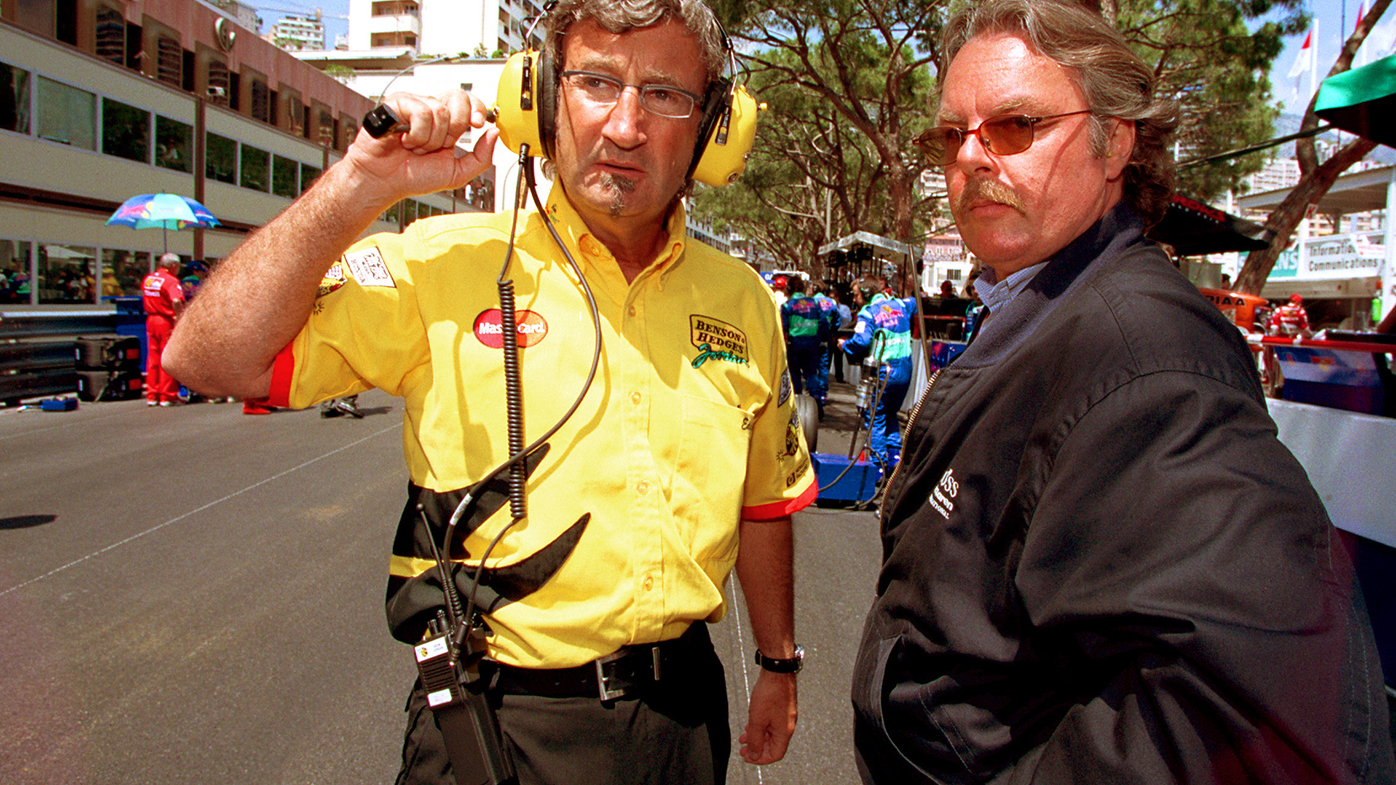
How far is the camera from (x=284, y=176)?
1268 inches

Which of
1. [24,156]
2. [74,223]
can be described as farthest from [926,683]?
[74,223]

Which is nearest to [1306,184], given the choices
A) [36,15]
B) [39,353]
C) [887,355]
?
[887,355]

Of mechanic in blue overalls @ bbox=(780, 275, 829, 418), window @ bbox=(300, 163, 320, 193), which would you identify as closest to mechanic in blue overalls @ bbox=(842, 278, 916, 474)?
mechanic in blue overalls @ bbox=(780, 275, 829, 418)

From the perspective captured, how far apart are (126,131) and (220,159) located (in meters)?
5.07

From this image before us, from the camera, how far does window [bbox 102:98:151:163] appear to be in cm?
2195

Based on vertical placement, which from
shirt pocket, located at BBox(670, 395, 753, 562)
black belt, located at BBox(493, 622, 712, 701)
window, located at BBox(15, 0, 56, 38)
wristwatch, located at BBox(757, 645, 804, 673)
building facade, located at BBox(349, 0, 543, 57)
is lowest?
wristwatch, located at BBox(757, 645, 804, 673)

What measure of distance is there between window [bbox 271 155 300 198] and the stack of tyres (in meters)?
21.5

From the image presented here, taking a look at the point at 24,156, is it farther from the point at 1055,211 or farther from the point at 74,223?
the point at 1055,211

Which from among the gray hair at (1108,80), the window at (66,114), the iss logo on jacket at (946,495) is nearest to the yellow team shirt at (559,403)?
the iss logo on jacket at (946,495)

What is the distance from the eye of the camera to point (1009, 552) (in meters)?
1.20

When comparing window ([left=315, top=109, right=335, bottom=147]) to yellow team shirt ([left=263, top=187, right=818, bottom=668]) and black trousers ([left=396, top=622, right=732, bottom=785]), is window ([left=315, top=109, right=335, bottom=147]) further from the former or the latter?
black trousers ([left=396, top=622, right=732, bottom=785])

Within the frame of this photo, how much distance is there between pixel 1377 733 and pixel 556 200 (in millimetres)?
1679

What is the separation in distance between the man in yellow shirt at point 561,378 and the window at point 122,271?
2500 centimetres

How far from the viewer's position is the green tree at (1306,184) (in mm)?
Answer: 12195
